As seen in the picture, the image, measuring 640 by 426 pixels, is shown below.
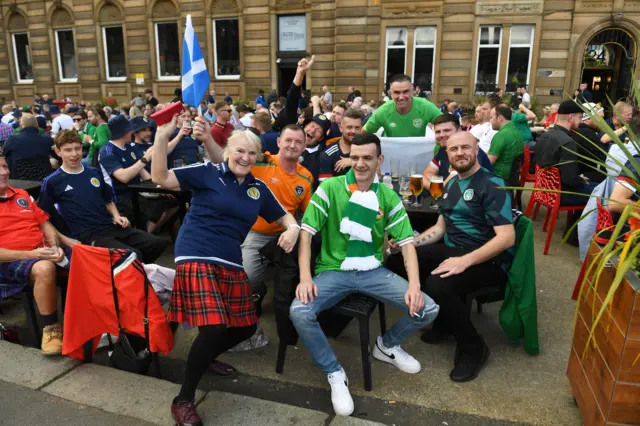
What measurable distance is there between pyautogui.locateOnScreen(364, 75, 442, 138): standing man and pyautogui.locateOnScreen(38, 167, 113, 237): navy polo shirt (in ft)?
8.91

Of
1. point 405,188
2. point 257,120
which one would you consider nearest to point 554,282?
point 405,188

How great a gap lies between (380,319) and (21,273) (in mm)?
2720

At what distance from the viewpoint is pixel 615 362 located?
2.14 meters

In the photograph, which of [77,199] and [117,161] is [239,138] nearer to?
[77,199]

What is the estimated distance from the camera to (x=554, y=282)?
14.9ft

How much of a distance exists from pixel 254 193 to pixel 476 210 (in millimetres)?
1541

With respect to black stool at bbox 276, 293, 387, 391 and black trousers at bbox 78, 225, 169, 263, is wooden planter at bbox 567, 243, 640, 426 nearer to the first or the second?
black stool at bbox 276, 293, 387, 391

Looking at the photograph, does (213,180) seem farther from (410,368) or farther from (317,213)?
(410,368)

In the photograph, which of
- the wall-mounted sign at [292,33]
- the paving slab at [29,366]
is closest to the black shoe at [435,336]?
the paving slab at [29,366]

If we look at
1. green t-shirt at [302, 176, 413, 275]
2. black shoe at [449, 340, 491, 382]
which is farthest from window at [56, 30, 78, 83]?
black shoe at [449, 340, 491, 382]

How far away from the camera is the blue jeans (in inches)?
111

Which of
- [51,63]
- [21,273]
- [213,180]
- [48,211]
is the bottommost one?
[21,273]

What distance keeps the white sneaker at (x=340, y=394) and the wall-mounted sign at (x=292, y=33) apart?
17702 mm

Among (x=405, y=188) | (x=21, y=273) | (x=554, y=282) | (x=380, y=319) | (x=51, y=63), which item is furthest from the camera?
(x=51, y=63)
